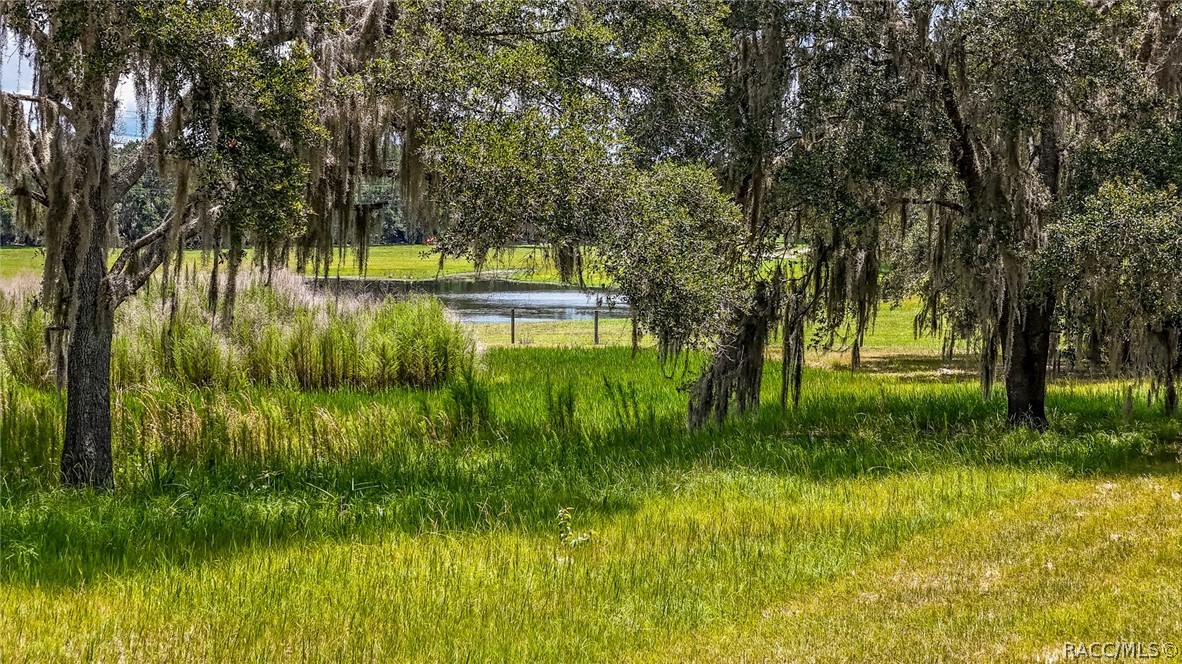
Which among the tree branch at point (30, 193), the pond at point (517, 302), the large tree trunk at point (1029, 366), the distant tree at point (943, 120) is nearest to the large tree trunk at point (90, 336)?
the tree branch at point (30, 193)

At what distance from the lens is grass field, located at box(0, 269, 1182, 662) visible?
4.50 meters

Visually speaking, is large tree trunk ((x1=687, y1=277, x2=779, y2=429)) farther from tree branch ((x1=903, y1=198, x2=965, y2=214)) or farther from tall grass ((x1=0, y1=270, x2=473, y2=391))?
tall grass ((x1=0, y1=270, x2=473, y2=391))

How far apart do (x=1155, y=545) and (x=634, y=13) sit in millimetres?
6129

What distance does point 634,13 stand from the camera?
8953mm

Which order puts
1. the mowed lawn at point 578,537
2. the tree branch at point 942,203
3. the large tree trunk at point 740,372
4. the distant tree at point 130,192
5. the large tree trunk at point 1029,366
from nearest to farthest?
the mowed lawn at point 578,537, the distant tree at point 130,192, the tree branch at point 942,203, the large tree trunk at point 740,372, the large tree trunk at point 1029,366

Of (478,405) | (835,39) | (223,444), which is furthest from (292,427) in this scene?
(835,39)

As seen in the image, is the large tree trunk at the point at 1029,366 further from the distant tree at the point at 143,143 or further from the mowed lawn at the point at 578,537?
the distant tree at the point at 143,143

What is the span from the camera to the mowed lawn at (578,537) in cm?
450

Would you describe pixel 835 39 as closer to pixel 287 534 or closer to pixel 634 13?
pixel 634 13

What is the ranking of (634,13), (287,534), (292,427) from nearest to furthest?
(287,534) → (634,13) → (292,427)

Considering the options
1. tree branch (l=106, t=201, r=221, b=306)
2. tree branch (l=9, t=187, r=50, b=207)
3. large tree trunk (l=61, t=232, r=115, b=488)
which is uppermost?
tree branch (l=9, t=187, r=50, b=207)

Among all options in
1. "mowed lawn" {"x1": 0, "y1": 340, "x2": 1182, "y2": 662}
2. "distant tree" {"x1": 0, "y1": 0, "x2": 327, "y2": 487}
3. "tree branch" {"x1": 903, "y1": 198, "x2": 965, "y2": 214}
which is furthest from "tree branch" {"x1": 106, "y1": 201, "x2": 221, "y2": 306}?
"tree branch" {"x1": 903, "y1": 198, "x2": 965, "y2": 214}

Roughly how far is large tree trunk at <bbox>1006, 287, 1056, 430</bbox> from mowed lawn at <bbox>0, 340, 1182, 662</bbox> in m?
0.37

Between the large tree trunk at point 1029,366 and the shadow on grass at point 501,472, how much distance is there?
1.15 feet
